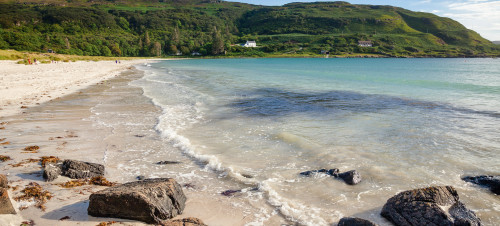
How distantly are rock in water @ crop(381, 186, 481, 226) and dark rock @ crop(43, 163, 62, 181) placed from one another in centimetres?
704

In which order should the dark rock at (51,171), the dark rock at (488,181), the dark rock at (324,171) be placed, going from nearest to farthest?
the dark rock at (51,171) → the dark rock at (488,181) → the dark rock at (324,171)

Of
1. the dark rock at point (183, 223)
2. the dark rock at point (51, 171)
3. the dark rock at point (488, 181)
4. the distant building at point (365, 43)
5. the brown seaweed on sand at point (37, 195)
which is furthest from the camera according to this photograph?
the distant building at point (365, 43)

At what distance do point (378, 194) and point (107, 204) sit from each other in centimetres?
557

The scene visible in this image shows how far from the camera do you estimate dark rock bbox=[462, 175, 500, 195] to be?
6595 mm

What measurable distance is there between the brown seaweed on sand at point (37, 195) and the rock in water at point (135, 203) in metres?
1.20

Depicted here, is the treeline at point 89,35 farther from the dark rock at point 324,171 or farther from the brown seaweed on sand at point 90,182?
the dark rock at point 324,171

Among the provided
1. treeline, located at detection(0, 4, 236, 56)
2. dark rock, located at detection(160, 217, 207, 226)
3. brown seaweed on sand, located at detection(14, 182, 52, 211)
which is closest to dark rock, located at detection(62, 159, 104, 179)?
brown seaweed on sand, located at detection(14, 182, 52, 211)

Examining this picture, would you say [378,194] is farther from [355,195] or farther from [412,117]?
[412,117]

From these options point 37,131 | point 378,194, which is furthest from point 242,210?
point 37,131

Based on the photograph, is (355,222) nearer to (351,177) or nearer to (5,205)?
(351,177)

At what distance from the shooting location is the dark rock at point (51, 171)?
6.36m

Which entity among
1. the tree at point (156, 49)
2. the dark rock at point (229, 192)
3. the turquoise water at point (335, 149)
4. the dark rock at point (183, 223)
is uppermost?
the tree at point (156, 49)

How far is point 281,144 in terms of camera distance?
10.3 m

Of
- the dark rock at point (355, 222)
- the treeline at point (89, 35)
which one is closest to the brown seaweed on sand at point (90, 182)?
the dark rock at point (355, 222)
